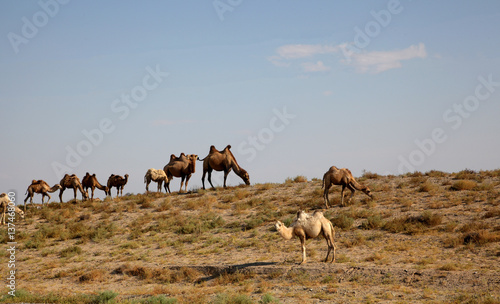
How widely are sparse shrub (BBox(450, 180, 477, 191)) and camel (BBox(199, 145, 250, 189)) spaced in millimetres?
12591

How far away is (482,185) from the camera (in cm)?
2397

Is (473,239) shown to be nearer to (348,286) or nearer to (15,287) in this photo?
(348,286)

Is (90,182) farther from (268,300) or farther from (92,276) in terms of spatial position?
(268,300)

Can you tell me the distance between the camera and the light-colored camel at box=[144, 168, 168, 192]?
3206 cm

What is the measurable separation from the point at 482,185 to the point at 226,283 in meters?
15.2

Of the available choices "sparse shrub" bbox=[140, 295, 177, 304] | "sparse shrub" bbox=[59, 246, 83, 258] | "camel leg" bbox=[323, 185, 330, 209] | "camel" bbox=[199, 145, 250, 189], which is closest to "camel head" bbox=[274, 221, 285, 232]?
"sparse shrub" bbox=[140, 295, 177, 304]

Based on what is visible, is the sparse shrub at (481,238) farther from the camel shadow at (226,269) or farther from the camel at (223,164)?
the camel at (223,164)

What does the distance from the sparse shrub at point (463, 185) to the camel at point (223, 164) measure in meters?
12.6

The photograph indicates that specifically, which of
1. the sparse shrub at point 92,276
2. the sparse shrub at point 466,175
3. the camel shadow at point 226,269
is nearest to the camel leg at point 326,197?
the camel shadow at point 226,269

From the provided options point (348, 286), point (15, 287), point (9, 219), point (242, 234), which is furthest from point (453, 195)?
point (9, 219)

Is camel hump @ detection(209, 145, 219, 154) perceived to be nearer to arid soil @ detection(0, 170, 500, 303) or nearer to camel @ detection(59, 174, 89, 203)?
arid soil @ detection(0, 170, 500, 303)

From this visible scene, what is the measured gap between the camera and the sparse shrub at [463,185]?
24.1m

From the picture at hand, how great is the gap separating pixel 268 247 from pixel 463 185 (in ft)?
37.6

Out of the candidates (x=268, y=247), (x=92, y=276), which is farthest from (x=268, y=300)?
(x=92, y=276)
